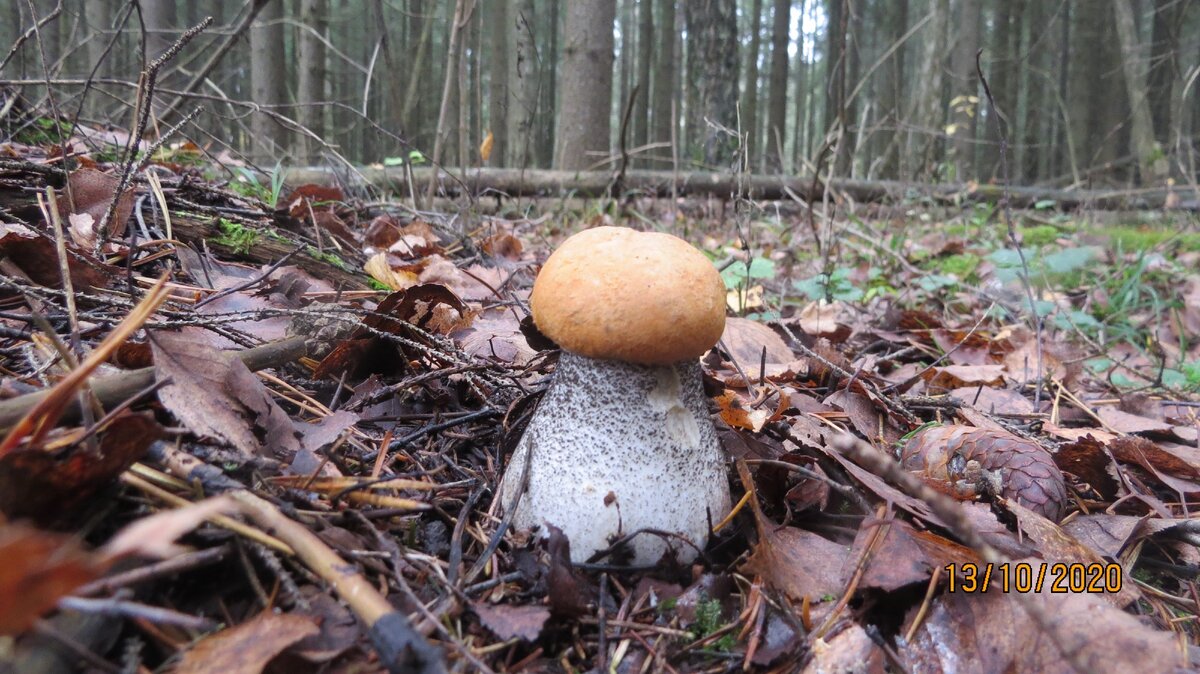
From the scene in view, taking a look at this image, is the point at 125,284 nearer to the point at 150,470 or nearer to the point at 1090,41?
the point at 150,470

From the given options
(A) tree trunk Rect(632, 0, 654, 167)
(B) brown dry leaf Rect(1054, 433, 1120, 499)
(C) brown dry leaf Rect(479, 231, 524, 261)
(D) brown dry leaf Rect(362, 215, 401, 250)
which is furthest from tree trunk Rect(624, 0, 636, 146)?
(B) brown dry leaf Rect(1054, 433, 1120, 499)

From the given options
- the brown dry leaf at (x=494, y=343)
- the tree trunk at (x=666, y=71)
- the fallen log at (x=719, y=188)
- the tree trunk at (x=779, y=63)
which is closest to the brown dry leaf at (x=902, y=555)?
the brown dry leaf at (x=494, y=343)

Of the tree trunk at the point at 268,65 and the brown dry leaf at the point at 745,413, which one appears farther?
the tree trunk at the point at 268,65

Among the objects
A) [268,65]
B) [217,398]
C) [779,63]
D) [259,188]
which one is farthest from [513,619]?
[779,63]

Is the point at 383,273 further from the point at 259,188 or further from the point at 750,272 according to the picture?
the point at 750,272

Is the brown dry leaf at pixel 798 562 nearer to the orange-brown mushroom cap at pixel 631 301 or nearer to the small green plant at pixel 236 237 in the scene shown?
the orange-brown mushroom cap at pixel 631 301

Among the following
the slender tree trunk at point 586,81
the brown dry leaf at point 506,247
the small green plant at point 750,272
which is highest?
the slender tree trunk at point 586,81

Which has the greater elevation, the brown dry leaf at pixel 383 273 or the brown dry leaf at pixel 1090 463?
the brown dry leaf at pixel 383 273
